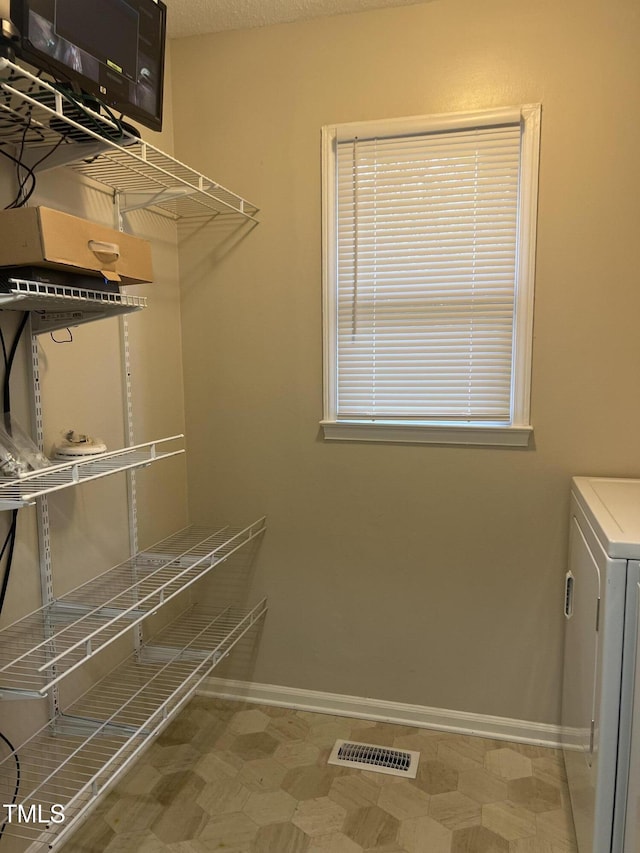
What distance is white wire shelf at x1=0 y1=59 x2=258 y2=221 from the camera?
4.11 ft

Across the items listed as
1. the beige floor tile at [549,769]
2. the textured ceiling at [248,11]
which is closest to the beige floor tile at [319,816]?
the beige floor tile at [549,769]

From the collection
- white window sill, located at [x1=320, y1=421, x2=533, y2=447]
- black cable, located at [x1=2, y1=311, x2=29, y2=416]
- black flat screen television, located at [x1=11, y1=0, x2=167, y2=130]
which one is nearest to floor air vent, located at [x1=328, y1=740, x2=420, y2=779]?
white window sill, located at [x1=320, y1=421, x2=533, y2=447]

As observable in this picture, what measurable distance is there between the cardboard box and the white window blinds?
1006 mm

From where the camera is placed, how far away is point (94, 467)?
1608 millimetres

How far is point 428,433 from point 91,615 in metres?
1.27

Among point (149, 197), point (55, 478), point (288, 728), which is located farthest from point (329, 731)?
point (149, 197)

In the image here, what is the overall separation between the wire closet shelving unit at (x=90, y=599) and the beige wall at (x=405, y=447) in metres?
0.21

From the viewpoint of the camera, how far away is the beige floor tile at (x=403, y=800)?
6.17ft

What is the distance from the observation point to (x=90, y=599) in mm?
1816

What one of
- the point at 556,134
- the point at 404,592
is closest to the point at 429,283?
the point at 556,134

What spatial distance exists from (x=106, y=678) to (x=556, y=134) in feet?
7.75

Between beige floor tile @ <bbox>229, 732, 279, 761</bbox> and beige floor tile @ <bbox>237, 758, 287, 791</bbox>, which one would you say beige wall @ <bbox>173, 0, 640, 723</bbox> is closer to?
beige floor tile @ <bbox>229, 732, 279, 761</bbox>

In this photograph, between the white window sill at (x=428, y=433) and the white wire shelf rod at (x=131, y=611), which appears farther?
the white window sill at (x=428, y=433)

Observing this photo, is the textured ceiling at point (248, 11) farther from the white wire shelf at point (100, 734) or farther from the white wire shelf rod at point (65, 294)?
the white wire shelf at point (100, 734)
